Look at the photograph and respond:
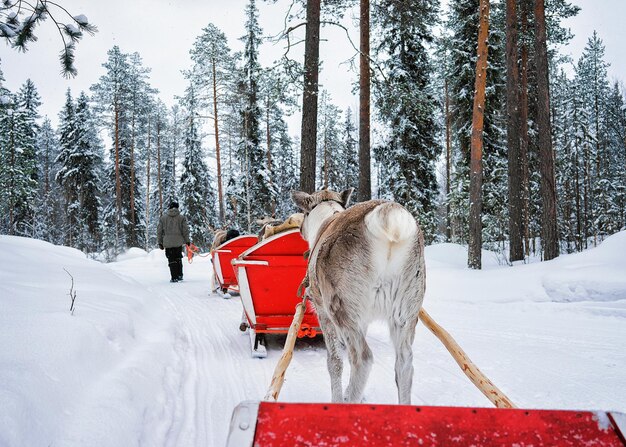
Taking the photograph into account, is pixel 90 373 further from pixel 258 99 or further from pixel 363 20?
pixel 258 99

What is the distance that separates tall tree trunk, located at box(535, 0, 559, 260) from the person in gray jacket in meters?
10.4

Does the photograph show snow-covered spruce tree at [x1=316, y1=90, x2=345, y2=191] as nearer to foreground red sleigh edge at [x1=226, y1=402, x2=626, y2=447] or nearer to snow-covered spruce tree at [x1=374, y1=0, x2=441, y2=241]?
snow-covered spruce tree at [x1=374, y1=0, x2=441, y2=241]

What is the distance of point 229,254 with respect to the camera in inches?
330

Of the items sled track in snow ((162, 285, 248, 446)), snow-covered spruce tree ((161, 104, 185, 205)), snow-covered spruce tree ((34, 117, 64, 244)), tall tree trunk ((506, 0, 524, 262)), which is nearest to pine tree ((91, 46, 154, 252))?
snow-covered spruce tree ((161, 104, 185, 205))

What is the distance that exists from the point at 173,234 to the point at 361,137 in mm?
6391

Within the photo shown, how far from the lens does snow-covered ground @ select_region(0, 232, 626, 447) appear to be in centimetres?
222

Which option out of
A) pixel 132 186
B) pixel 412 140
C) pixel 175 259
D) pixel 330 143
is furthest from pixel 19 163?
pixel 412 140

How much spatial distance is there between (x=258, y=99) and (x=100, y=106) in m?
13.0

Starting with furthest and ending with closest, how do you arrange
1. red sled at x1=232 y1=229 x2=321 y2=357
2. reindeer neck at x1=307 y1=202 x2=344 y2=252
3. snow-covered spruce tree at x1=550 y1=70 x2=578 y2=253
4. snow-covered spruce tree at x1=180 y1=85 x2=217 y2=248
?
snow-covered spruce tree at x1=550 y1=70 x2=578 y2=253 < snow-covered spruce tree at x1=180 y1=85 x2=217 y2=248 < red sled at x1=232 y1=229 x2=321 y2=357 < reindeer neck at x1=307 y1=202 x2=344 y2=252

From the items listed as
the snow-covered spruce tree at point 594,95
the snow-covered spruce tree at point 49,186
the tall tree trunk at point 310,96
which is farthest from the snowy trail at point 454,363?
the snow-covered spruce tree at point 49,186

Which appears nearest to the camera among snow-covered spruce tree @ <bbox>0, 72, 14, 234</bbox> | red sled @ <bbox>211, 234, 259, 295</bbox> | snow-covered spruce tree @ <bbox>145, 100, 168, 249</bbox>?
red sled @ <bbox>211, 234, 259, 295</bbox>

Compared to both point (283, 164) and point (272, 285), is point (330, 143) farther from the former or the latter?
point (272, 285)

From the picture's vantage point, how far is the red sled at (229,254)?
27.5 ft

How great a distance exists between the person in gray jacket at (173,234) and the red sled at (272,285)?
7683mm
